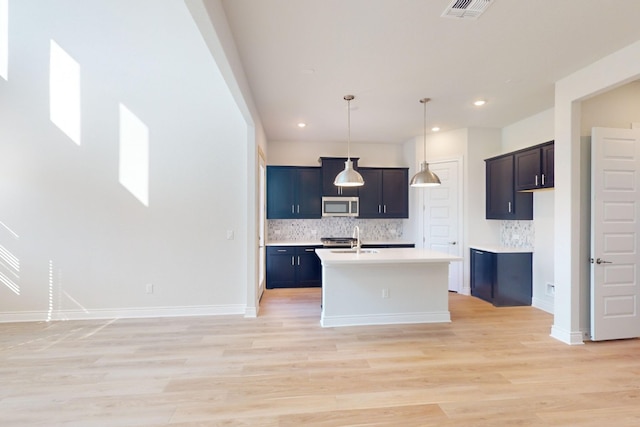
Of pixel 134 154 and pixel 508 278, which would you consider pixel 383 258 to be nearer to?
pixel 508 278

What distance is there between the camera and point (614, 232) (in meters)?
3.20

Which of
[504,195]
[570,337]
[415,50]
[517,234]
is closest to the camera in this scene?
[415,50]

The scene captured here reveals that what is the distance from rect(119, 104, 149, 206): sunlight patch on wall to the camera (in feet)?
13.1

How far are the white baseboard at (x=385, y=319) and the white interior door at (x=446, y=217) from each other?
162cm

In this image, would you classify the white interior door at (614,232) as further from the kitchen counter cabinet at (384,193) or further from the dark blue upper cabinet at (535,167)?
the kitchen counter cabinet at (384,193)

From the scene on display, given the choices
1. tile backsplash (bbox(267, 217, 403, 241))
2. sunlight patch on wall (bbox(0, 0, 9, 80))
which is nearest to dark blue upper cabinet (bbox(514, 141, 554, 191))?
tile backsplash (bbox(267, 217, 403, 241))

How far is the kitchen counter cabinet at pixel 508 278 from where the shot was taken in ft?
14.7

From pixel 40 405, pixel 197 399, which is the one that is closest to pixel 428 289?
pixel 197 399

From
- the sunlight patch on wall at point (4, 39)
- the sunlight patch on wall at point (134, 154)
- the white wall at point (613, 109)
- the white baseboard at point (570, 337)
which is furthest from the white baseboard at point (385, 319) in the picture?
the sunlight patch on wall at point (4, 39)

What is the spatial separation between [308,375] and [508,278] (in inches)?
139

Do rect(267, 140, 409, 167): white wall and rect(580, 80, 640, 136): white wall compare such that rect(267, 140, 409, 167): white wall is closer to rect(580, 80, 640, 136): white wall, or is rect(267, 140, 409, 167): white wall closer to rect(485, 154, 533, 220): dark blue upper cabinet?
rect(485, 154, 533, 220): dark blue upper cabinet

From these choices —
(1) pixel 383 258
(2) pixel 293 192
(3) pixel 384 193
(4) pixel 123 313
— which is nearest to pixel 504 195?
(3) pixel 384 193

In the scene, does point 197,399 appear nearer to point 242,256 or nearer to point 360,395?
point 360,395

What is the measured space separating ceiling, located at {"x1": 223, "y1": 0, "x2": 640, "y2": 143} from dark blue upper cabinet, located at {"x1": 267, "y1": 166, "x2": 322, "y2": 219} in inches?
61.6
